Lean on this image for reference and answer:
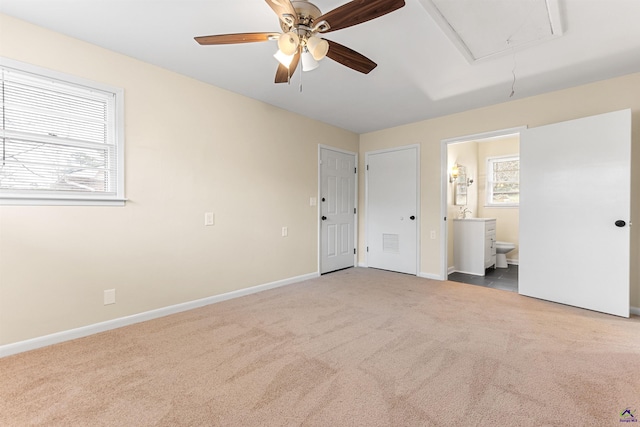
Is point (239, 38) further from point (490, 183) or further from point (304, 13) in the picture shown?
point (490, 183)

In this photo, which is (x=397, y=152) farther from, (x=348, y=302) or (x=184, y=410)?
(x=184, y=410)

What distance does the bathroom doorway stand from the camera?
14.1 ft

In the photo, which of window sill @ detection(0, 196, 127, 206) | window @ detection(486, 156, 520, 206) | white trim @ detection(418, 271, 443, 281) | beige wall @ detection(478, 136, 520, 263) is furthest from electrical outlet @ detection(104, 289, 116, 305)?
window @ detection(486, 156, 520, 206)

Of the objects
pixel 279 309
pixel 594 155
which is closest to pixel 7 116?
pixel 279 309

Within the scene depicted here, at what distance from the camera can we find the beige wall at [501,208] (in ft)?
17.9

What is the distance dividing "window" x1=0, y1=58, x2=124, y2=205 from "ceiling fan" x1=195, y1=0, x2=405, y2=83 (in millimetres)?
1325

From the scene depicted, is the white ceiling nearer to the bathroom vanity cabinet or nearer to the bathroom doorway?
the bathroom doorway

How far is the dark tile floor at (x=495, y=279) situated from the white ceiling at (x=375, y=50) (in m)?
2.42

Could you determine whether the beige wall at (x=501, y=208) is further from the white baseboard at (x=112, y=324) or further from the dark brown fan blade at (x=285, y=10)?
the dark brown fan blade at (x=285, y=10)

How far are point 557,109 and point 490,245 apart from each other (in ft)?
7.77

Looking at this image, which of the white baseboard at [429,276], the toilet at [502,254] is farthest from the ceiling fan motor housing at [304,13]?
the toilet at [502,254]

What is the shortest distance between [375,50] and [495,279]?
12.1 ft

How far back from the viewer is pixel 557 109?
126 inches

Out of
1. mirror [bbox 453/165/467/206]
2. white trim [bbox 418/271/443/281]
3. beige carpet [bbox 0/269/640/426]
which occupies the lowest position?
beige carpet [bbox 0/269/640/426]
